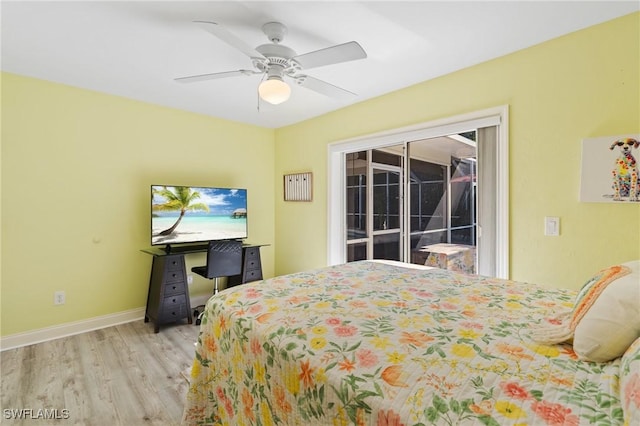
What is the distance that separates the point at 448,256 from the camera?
10.1ft

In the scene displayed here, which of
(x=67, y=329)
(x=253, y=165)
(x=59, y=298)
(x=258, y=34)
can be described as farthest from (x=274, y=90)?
(x=67, y=329)

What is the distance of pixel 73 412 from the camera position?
1.92 meters

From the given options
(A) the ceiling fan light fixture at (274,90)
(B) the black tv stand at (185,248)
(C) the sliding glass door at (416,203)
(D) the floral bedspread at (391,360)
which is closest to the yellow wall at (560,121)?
(C) the sliding glass door at (416,203)

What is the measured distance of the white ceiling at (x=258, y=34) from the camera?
1869mm

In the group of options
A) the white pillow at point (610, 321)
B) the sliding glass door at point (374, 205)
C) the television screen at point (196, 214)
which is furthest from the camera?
the sliding glass door at point (374, 205)

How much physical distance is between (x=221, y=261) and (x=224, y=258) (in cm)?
4

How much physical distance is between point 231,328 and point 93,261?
2.61 meters

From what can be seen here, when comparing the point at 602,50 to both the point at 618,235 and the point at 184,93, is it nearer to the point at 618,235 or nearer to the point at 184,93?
the point at 618,235

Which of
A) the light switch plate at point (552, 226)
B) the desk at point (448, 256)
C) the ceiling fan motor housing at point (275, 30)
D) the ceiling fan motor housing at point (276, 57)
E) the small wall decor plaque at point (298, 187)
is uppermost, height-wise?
the ceiling fan motor housing at point (275, 30)

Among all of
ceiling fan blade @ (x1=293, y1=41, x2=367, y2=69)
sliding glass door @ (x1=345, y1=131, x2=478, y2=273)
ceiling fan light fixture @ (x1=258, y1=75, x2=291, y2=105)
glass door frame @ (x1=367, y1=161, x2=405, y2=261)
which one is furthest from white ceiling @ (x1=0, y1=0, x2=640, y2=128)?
glass door frame @ (x1=367, y1=161, x2=405, y2=261)

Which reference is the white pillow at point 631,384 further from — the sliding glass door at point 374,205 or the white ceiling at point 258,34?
the sliding glass door at point 374,205

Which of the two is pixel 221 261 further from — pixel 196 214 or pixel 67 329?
pixel 67 329

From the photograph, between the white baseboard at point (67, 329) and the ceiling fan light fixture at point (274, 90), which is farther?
the white baseboard at point (67, 329)

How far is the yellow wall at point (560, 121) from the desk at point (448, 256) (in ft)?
1.53
